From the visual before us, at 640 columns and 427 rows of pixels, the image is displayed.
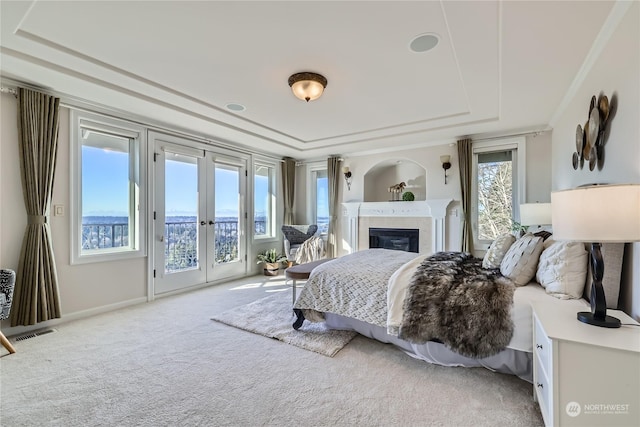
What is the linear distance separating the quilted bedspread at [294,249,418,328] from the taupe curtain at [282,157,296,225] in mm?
3417

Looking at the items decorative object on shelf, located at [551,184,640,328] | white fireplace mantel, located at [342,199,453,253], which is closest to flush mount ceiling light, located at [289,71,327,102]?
decorative object on shelf, located at [551,184,640,328]

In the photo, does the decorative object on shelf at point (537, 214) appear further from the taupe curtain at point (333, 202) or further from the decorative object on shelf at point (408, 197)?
the taupe curtain at point (333, 202)

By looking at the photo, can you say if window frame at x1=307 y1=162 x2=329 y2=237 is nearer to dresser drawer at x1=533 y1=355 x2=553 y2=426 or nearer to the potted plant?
the potted plant

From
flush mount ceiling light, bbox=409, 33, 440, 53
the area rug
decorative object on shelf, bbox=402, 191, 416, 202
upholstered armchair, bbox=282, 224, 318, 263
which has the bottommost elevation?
the area rug

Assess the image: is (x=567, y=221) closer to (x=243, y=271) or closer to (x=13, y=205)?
(x=13, y=205)

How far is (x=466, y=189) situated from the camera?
4.43 metres

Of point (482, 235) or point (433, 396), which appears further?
point (482, 235)

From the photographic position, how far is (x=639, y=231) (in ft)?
3.94

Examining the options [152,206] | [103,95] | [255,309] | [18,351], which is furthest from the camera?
[152,206]

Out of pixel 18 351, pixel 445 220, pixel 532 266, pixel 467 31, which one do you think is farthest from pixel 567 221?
pixel 18 351

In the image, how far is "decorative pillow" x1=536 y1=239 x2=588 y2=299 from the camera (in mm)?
1766

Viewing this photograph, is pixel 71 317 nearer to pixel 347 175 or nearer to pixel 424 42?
pixel 424 42

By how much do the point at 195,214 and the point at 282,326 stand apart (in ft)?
8.26

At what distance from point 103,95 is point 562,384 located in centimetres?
428
